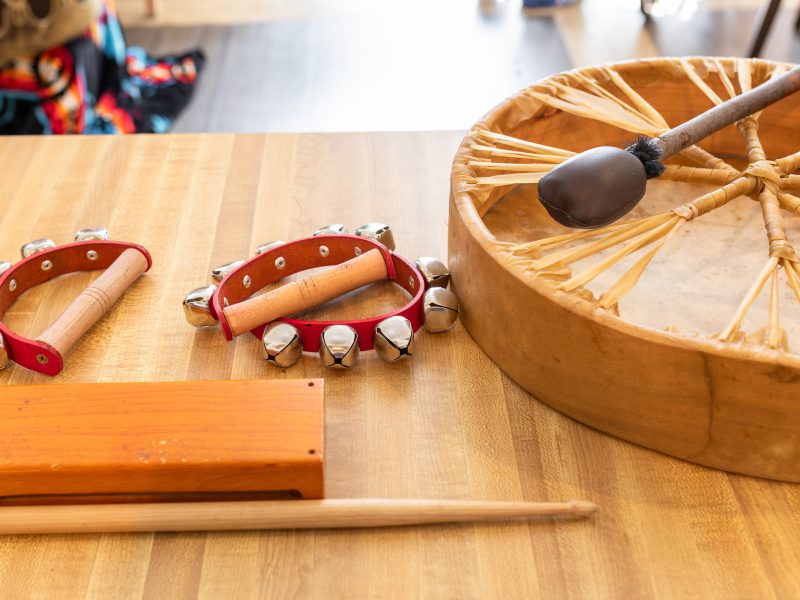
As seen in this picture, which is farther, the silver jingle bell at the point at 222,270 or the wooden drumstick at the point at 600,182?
the silver jingle bell at the point at 222,270

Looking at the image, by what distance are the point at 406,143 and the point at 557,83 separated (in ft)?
0.87

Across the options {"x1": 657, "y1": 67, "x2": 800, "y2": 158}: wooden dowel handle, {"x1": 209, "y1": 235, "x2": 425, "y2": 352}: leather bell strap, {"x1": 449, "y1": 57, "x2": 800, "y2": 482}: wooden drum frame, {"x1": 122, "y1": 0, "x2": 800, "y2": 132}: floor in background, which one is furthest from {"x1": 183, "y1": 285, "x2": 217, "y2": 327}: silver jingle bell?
{"x1": 122, "y1": 0, "x2": 800, "y2": 132}: floor in background

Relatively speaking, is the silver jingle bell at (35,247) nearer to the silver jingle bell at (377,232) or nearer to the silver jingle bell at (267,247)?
the silver jingle bell at (267,247)

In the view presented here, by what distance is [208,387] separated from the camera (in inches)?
30.1

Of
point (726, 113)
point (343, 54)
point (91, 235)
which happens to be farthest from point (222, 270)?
point (343, 54)

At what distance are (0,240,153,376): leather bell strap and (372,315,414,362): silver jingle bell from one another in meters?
0.29

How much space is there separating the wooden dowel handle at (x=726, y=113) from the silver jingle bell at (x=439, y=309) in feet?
0.79

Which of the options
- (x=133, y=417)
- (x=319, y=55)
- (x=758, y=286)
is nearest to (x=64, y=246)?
(x=133, y=417)

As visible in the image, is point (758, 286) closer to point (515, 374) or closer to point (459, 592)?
point (515, 374)

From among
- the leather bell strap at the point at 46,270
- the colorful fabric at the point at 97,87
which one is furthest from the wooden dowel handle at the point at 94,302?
the colorful fabric at the point at 97,87

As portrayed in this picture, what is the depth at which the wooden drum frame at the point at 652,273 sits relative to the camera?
71 centimetres

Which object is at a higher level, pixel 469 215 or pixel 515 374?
pixel 469 215

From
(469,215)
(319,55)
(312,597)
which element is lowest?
(319,55)

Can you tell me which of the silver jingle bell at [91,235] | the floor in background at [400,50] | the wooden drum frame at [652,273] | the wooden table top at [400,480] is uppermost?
the wooden drum frame at [652,273]
